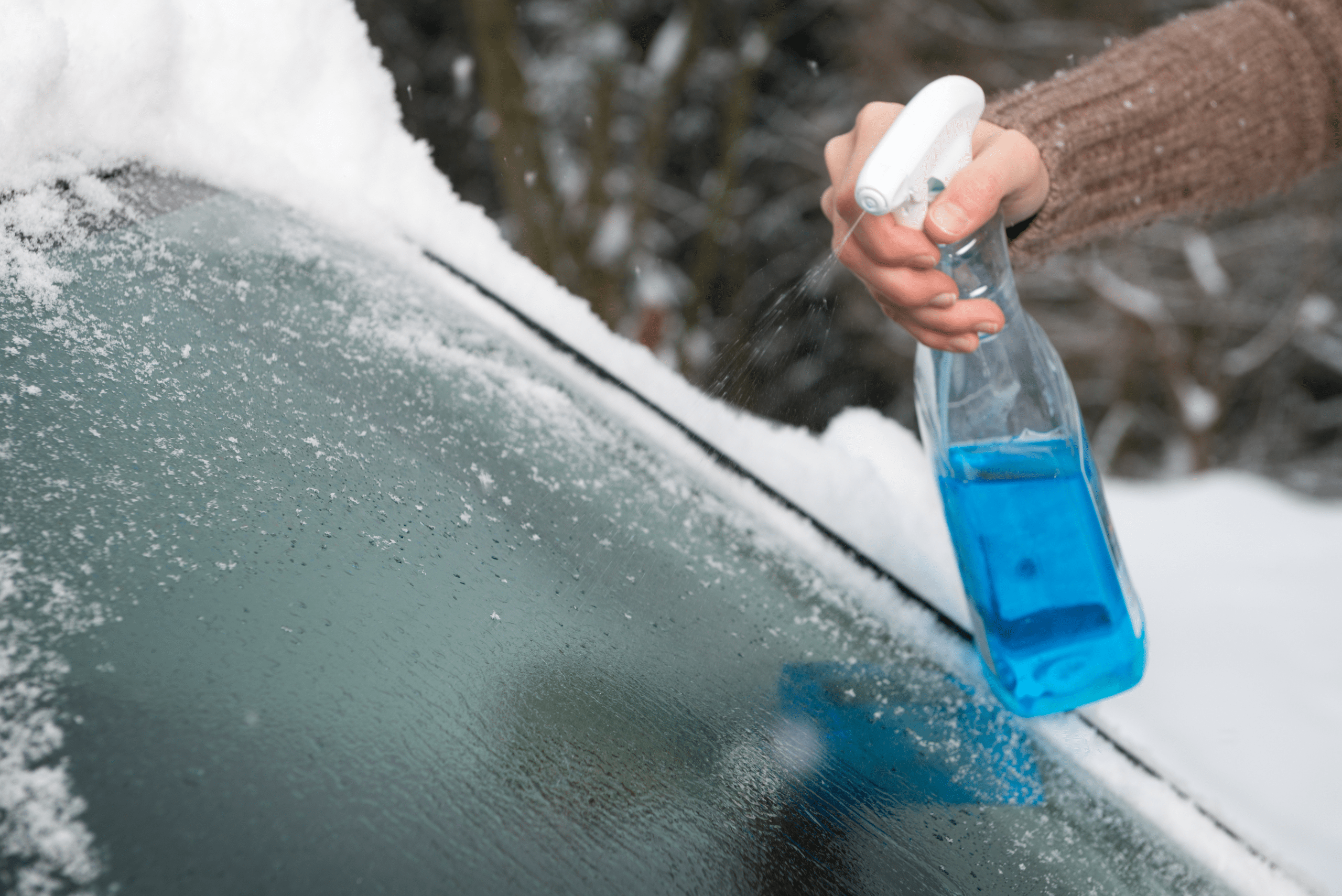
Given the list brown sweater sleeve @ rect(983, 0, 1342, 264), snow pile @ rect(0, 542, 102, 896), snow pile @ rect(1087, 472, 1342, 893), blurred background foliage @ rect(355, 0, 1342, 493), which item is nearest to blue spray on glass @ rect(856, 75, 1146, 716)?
snow pile @ rect(1087, 472, 1342, 893)

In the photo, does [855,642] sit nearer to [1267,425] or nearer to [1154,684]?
[1154,684]

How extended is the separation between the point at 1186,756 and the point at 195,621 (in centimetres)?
130

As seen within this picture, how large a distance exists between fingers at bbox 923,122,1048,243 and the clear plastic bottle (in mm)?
34

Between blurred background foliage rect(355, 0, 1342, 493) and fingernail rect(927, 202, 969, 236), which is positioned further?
blurred background foliage rect(355, 0, 1342, 493)

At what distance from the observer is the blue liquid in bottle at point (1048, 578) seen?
873mm

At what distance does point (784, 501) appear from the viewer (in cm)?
96

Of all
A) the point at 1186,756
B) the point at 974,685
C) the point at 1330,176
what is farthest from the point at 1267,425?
the point at 974,685

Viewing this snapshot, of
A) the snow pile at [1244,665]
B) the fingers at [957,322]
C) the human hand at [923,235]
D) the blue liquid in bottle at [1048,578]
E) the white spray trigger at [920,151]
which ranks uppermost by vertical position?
the white spray trigger at [920,151]

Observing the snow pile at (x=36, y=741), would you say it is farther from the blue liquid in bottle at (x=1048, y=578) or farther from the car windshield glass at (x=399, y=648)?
the blue liquid in bottle at (x=1048, y=578)

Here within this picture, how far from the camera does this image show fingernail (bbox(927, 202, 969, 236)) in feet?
2.74

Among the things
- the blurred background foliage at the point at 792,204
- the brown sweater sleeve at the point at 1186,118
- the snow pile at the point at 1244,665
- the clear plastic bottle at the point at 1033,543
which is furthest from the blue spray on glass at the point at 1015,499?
the blurred background foliage at the point at 792,204

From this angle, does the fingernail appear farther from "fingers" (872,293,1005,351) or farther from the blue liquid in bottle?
the blue liquid in bottle

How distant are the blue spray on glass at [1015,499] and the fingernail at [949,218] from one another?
2 centimetres

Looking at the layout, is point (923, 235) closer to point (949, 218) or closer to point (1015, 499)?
point (949, 218)
